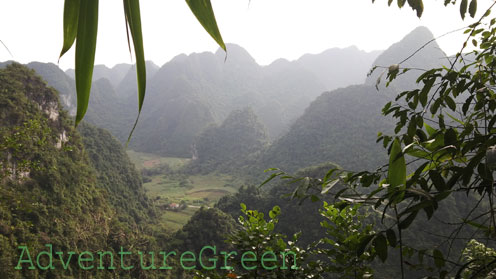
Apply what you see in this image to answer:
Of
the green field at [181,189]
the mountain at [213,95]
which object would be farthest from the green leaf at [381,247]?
the mountain at [213,95]

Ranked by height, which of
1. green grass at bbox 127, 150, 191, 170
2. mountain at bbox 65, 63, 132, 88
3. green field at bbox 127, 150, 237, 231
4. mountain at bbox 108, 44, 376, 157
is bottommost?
green field at bbox 127, 150, 237, 231

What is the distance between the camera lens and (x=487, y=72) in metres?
1.22

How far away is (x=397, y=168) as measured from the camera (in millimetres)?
462

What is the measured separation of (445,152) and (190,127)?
6988cm

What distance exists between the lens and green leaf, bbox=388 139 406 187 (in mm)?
455

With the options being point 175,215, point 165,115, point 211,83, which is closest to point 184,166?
point 175,215

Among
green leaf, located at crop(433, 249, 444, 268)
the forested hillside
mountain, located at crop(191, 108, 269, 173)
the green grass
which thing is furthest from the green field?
green leaf, located at crop(433, 249, 444, 268)

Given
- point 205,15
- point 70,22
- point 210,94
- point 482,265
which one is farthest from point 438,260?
point 210,94

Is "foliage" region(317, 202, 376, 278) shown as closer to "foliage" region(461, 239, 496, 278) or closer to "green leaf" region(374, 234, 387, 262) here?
"foliage" region(461, 239, 496, 278)

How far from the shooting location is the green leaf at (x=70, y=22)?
1.08 feet

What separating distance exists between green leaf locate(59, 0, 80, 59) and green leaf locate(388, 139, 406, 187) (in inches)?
19.4

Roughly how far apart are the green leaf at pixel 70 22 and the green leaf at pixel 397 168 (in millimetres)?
493

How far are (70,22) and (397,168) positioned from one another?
0.52m

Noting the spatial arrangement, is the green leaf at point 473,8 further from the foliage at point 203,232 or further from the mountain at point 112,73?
the mountain at point 112,73
